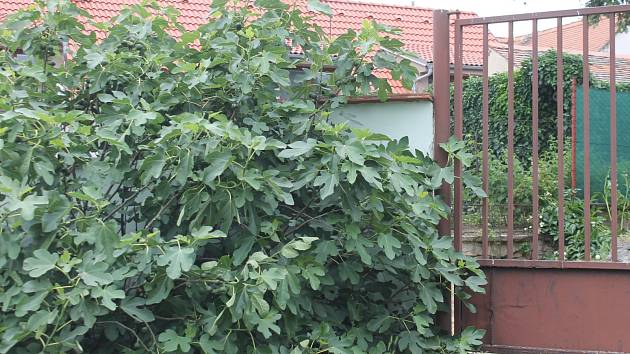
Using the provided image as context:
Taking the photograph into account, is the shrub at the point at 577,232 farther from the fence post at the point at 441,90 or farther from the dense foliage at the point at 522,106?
the dense foliage at the point at 522,106

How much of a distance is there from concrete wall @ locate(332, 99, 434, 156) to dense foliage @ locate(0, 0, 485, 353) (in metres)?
0.25

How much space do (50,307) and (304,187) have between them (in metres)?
1.20

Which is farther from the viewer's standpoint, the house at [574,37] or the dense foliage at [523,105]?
the dense foliage at [523,105]

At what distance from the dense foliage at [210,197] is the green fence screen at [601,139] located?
39.4 inches

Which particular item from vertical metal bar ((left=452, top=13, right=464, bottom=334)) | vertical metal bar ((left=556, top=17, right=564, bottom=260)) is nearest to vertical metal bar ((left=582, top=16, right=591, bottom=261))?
vertical metal bar ((left=556, top=17, right=564, bottom=260))

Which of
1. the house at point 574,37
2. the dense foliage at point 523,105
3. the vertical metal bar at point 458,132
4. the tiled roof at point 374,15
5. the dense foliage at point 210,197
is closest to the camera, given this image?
the dense foliage at point 210,197

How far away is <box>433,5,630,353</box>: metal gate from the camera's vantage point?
3.37 metres

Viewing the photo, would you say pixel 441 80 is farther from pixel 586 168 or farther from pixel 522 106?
pixel 522 106

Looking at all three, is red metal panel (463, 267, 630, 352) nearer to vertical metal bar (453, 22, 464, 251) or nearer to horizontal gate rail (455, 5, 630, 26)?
vertical metal bar (453, 22, 464, 251)

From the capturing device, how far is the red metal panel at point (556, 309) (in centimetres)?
336

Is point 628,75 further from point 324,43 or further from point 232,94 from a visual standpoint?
point 232,94

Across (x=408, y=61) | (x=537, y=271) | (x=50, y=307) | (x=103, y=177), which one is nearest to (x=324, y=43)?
(x=408, y=61)

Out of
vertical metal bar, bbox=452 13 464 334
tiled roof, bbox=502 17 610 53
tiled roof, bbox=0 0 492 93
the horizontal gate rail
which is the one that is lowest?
vertical metal bar, bbox=452 13 464 334

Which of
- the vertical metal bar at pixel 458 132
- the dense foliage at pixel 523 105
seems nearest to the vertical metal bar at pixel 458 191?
the vertical metal bar at pixel 458 132
